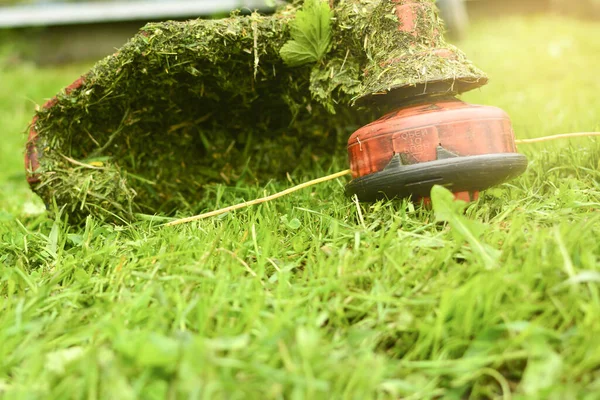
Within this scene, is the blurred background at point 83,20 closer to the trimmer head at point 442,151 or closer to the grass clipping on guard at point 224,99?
the grass clipping on guard at point 224,99

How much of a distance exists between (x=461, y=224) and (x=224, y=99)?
45.9 inches

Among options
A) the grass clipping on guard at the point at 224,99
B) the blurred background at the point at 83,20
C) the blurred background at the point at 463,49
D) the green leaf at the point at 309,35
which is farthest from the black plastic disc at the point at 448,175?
the blurred background at the point at 83,20

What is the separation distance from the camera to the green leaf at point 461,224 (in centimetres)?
116

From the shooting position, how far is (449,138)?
1379 mm

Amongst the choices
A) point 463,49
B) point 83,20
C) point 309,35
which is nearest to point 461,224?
point 309,35

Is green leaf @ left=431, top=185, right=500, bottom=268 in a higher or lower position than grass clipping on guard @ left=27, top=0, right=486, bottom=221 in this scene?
lower

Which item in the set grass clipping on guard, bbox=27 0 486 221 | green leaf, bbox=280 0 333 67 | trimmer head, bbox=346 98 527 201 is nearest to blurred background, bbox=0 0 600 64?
grass clipping on guard, bbox=27 0 486 221

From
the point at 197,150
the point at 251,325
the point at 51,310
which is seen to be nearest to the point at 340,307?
the point at 251,325

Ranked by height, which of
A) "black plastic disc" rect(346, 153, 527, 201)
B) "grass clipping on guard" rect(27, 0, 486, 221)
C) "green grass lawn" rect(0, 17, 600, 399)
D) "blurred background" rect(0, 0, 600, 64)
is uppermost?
"blurred background" rect(0, 0, 600, 64)

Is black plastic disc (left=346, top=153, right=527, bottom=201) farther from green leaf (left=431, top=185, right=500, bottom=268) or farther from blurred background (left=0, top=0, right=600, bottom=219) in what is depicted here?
blurred background (left=0, top=0, right=600, bottom=219)

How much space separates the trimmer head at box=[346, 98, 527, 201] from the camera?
136cm

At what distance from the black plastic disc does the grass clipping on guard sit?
266 millimetres

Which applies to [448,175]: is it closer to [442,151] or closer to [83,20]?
[442,151]

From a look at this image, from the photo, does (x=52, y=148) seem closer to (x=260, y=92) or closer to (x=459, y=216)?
(x=260, y=92)
